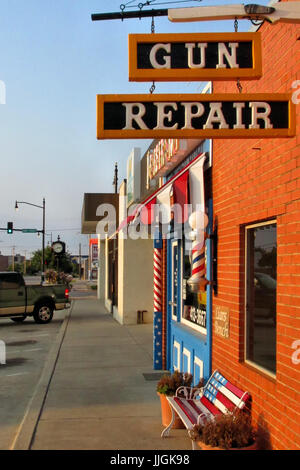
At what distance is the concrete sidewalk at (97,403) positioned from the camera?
600cm

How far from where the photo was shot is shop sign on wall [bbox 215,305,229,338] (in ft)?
19.3

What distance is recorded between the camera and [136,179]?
1555 cm

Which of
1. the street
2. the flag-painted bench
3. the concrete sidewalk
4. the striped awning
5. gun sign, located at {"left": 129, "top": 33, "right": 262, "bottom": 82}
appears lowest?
the street

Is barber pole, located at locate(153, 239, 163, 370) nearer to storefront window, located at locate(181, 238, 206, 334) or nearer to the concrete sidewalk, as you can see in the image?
the concrete sidewalk

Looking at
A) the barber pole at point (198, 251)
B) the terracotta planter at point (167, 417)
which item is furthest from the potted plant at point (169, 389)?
the barber pole at point (198, 251)

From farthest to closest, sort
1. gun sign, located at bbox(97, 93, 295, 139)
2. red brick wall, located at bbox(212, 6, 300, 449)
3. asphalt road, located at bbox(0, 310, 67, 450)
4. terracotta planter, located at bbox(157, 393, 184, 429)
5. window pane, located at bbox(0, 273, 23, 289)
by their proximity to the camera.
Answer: window pane, located at bbox(0, 273, 23, 289) < asphalt road, located at bbox(0, 310, 67, 450) < terracotta planter, located at bbox(157, 393, 184, 429) < red brick wall, located at bbox(212, 6, 300, 449) < gun sign, located at bbox(97, 93, 295, 139)

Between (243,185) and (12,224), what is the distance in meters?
34.3

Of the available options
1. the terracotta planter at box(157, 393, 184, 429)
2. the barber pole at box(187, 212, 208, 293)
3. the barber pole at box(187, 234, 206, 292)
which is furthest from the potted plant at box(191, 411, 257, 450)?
the barber pole at box(187, 234, 206, 292)

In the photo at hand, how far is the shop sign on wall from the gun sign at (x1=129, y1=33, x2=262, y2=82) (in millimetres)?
2832

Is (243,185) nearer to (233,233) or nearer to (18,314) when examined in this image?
(233,233)

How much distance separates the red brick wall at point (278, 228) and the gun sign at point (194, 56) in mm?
447
